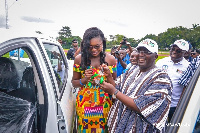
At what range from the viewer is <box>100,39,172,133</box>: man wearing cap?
1.61 meters

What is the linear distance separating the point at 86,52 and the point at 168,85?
103 cm

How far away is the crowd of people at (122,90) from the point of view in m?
1.63

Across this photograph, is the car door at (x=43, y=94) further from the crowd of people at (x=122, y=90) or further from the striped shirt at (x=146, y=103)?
the striped shirt at (x=146, y=103)

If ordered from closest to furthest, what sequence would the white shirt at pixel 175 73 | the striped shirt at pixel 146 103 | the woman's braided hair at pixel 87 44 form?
the striped shirt at pixel 146 103 < the woman's braided hair at pixel 87 44 < the white shirt at pixel 175 73

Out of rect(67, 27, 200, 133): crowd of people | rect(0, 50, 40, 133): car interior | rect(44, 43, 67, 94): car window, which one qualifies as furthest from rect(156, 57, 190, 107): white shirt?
rect(0, 50, 40, 133): car interior

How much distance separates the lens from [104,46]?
242 centimetres

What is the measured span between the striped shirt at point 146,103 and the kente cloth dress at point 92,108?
373 mm

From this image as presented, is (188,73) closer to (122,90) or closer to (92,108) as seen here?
(122,90)

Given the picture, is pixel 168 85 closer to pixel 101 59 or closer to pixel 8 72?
pixel 101 59

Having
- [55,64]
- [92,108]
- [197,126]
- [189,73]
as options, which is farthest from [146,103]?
[55,64]

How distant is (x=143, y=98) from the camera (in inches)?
64.3

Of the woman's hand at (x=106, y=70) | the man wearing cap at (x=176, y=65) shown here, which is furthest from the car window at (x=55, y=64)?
the man wearing cap at (x=176, y=65)

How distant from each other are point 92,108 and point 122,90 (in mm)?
524

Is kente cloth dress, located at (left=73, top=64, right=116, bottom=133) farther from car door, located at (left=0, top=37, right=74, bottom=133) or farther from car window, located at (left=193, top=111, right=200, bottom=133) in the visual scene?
car window, located at (left=193, top=111, right=200, bottom=133)
